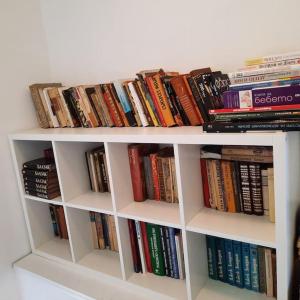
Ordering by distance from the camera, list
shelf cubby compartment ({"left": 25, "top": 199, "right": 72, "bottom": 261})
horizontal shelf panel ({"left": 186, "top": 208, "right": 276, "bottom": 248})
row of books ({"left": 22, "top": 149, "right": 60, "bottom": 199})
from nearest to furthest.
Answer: horizontal shelf panel ({"left": 186, "top": 208, "right": 276, "bottom": 248}), row of books ({"left": 22, "top": 149, "right": 60, "bottom": 199}), shelf cubby compartment ({"left": 25, "top": 199, "right": 72, "bottom": 261})

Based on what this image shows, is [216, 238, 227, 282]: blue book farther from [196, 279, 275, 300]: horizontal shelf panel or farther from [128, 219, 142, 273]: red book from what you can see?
[128, 219, 142, 273]: red book

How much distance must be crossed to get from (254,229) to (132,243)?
1.97 ft

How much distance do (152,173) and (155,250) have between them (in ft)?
1.17

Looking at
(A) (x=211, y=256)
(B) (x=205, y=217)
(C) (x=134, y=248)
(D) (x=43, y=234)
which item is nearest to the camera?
(B) (x=205, y=217)

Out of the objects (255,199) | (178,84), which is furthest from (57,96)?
(255,199)

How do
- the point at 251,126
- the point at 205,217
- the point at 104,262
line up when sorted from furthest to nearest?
the point at 104,262 < the point at 205,217 < the point at 251,126

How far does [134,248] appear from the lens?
138 cm

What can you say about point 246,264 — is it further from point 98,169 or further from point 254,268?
point 98,169

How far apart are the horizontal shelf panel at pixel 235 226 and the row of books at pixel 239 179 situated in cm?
4

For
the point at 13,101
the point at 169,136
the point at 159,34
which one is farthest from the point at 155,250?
the point at 13,101

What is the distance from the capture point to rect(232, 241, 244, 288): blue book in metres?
1.17

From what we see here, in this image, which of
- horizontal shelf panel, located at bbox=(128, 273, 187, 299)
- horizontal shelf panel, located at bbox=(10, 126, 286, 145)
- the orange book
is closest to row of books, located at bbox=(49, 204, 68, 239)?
horizontal shelf panel, located at bbox=(10, 126, 286, 145)

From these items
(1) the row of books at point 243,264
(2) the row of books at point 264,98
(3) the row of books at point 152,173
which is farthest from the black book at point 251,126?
(1) the row of books at point 243,264

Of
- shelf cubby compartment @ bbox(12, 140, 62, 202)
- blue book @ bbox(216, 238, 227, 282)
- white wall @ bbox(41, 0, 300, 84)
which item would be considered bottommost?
blue book @ bbox(216, 238, 227, 282)
